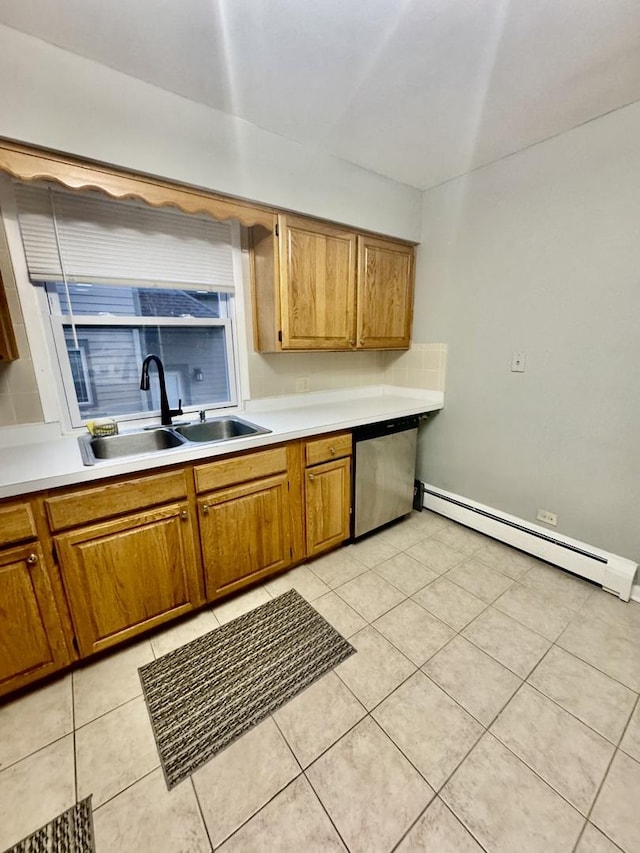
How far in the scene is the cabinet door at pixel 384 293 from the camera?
2408 mm

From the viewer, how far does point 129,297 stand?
6.28 ft

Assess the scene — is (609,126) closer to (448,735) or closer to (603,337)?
(603,337)

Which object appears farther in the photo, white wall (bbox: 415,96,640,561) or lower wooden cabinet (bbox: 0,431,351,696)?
white wall (bbox: 415,96,640,561)

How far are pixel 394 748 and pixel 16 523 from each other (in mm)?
1557

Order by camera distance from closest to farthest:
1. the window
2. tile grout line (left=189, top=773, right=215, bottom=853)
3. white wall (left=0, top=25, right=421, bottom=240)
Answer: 1. tile grout line (left=189, top=773, right=215, bottom=853)
2. white wall (left=0, top=25, right=421, bottom=240)
3. the window

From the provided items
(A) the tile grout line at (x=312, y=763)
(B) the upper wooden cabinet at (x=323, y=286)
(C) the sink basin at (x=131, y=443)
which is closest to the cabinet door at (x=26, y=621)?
(C) the sink basin at (x=131, y=443)

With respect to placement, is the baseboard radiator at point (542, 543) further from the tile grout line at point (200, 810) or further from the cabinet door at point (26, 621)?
the cabinet door at point (26, 621)

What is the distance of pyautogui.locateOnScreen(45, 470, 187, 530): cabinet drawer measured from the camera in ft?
4.42

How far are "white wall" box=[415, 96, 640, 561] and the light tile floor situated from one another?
694 mm

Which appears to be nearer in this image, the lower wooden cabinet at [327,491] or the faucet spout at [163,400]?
the faucet spout at [163,400]

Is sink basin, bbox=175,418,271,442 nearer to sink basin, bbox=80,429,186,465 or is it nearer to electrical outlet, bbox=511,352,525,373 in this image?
sink basin, bbox=80,429,186,465

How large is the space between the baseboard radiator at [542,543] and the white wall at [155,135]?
210 cm

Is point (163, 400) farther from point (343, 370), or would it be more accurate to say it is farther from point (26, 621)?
point (343, 370)

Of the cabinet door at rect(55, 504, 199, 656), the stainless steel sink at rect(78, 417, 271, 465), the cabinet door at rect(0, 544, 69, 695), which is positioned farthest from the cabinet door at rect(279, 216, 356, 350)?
the cabinet door at rect(0, 544, 69, 695)
